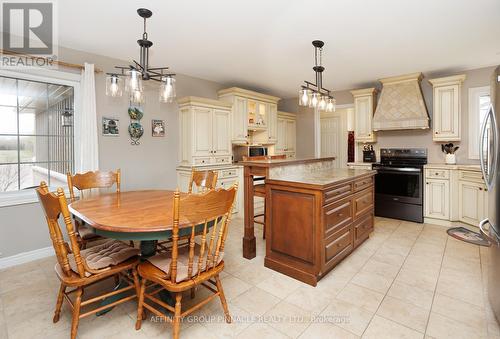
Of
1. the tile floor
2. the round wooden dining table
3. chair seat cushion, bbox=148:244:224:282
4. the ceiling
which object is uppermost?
the ceiling

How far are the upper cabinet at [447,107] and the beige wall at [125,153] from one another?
3733 mm

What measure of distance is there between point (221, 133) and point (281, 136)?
1.86m

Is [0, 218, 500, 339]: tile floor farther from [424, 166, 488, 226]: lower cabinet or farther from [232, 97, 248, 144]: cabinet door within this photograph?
[232, 97, 248, 144]: cabinet door

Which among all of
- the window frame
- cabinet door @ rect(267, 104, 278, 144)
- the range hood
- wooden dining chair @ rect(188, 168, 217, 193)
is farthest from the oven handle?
the window frame

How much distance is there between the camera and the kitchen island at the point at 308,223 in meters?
2.33

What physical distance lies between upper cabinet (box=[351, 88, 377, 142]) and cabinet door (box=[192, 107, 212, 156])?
2.79 metres

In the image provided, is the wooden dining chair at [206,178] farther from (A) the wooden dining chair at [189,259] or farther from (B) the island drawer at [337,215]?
(B) the island drawer at [337,215]

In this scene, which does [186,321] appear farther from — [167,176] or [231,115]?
[231,115]

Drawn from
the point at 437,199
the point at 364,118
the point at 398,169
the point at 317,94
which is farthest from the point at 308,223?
the point at 364,118

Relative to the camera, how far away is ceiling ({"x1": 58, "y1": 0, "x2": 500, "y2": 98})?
2.34 metres

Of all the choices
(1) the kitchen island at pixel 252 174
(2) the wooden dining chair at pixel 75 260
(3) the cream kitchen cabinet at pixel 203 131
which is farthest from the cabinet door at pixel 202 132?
(2) the wooden dining chair at pixel 75 260

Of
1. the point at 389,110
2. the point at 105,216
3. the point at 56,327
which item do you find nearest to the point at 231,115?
the point at 389,110

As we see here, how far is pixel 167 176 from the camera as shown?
13.9 feet

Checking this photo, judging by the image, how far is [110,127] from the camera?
3535 millimetres
